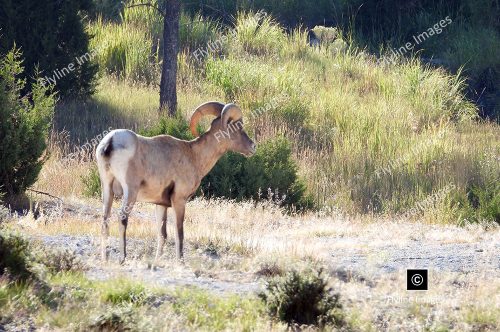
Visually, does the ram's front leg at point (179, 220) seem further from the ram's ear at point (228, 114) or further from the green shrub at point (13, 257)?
the green shrub at point (13, 257)

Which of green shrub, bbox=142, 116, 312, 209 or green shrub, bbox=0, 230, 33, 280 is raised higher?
green shrub, bbox=142, 116, 312, 209

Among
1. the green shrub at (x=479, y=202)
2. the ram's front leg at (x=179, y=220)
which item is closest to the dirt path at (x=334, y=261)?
the ram's front leg at (x=179, y=220)

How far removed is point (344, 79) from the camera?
31.2m

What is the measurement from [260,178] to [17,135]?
5000 millimetres

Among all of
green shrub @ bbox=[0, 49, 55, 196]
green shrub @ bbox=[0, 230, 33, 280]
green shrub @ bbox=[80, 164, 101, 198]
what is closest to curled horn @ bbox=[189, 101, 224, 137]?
green shrub @ bbox=[0, 230, 33, 280]

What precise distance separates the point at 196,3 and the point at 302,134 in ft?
36.6

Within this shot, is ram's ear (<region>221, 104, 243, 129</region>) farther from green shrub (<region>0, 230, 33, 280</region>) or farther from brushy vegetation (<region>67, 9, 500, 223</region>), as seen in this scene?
brushy vegetation (<region>67, 9, 500, 223</region>)

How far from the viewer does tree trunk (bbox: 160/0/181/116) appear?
24.8 meters

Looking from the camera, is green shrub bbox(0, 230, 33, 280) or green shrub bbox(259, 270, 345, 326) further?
green shrub bbox(0, 230, 33, 280)

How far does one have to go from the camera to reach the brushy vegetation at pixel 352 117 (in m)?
22.7

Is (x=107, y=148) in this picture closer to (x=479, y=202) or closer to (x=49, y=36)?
(x=479, y=202)

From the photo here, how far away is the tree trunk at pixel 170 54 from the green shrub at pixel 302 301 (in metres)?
15.0

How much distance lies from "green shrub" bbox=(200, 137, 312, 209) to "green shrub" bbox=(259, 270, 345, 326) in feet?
33.0

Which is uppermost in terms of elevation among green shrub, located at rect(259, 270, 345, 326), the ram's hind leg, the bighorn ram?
the bighorn ram
